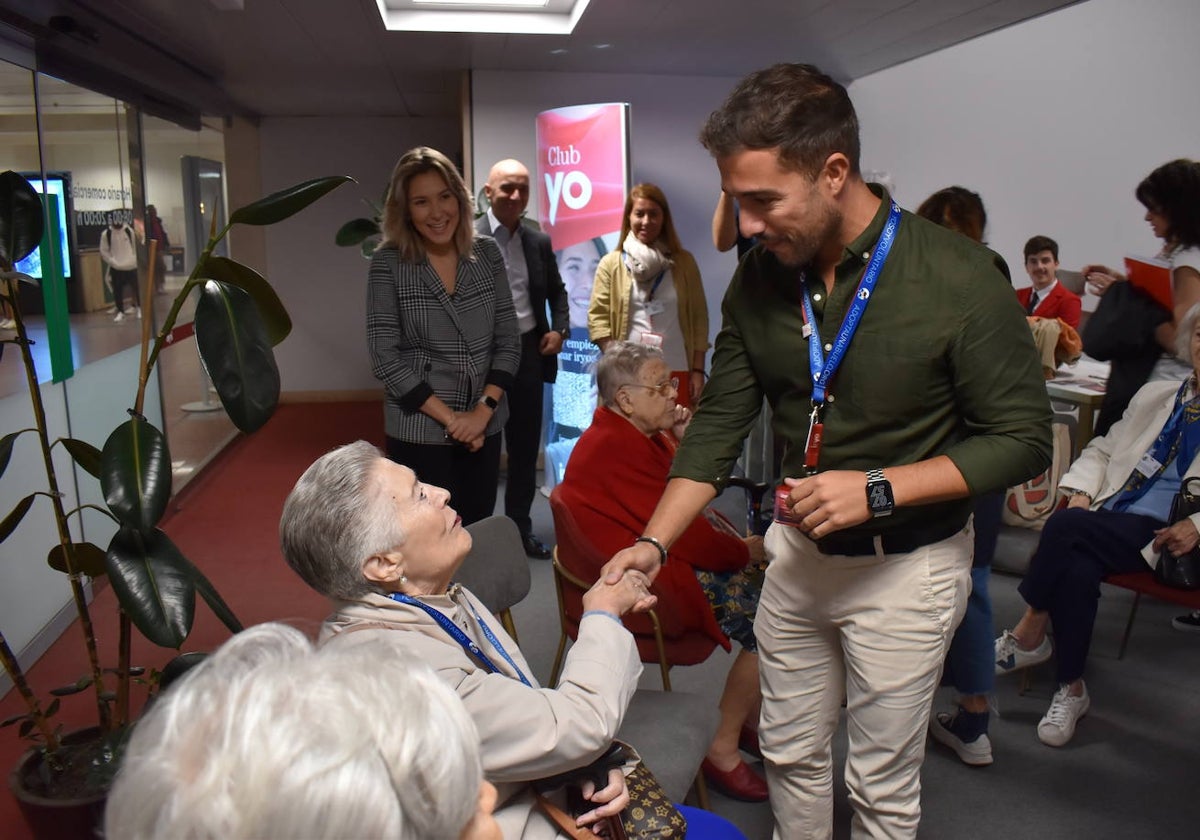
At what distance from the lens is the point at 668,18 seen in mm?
4930

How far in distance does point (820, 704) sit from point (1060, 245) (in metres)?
5.15

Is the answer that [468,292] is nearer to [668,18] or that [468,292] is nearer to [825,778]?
[825,778]

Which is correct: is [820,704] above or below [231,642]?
below

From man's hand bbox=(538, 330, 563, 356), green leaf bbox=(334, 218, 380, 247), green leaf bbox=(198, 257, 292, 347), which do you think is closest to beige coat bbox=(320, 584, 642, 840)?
green leaf bbox=(198, 257, 292, 347)

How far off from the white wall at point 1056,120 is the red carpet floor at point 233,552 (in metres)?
4.75

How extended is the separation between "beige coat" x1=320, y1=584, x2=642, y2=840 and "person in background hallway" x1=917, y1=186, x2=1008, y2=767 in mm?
1692

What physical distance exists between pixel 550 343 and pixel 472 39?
2.01 metres

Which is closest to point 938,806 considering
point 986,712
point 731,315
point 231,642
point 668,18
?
point 986,712

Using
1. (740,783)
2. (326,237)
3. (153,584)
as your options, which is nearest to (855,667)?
(740,783)

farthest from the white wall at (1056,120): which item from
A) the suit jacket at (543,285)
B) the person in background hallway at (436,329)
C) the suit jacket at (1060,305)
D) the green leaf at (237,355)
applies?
the green leaf at (237,355)

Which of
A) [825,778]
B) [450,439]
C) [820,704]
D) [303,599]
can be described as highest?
[450,439]

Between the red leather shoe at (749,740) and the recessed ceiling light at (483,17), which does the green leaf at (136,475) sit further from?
the recessed ceiling light at (483,17)

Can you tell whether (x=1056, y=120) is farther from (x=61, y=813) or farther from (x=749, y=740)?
(x=61, y=813)

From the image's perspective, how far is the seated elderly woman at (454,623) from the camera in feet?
4.35
